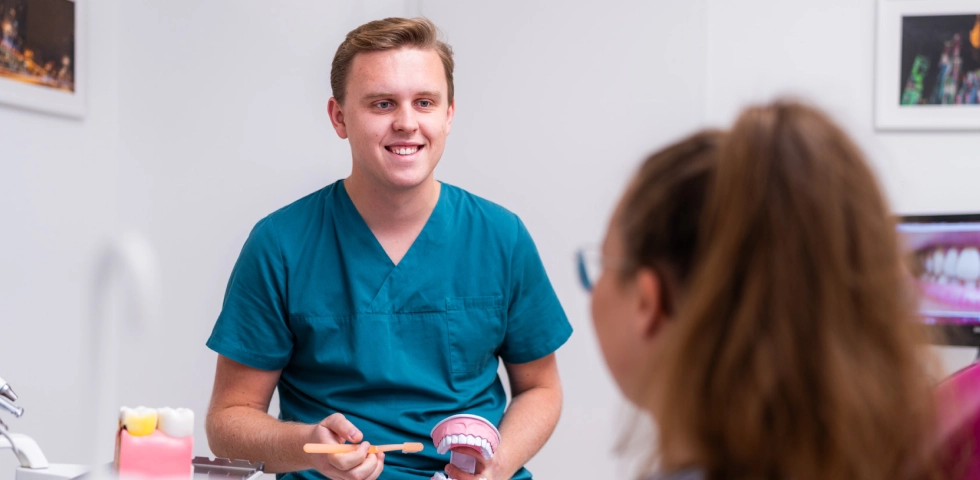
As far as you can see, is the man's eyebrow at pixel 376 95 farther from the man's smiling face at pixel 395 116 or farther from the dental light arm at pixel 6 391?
the dental light arm at pixel 6 391

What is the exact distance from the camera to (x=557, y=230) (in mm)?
2734

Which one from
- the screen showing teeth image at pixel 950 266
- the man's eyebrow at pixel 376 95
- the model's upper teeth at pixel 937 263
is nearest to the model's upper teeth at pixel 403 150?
the man's eyebrow at pixel 376 95

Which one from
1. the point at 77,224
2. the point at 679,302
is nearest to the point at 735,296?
the point at 679,302

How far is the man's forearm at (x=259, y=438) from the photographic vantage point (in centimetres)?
156

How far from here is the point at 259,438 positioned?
1621mm

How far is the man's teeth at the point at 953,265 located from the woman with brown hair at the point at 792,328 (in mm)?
1954

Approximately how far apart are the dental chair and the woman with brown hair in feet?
0.29

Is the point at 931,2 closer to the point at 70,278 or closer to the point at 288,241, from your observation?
the point at 288,241

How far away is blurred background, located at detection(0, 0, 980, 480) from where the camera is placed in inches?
105

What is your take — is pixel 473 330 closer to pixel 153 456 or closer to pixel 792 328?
pixel 153 456

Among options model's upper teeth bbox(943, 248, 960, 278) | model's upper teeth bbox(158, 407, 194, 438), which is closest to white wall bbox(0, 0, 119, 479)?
model's upper teeth bbox(158, 407, 194, 438)

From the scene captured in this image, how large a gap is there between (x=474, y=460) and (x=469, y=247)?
0.46 m

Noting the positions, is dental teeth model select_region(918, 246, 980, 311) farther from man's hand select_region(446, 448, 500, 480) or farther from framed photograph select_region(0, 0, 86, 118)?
framed photograph select_region(0, 0, 86, 118)

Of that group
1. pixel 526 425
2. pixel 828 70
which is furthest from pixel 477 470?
pixel 828 70
